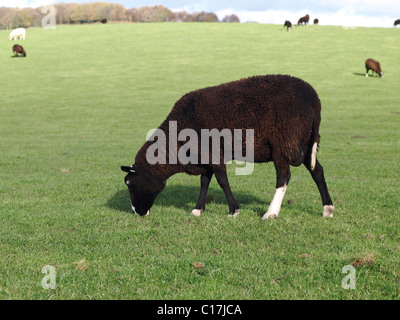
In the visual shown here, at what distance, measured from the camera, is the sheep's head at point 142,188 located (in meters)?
7.78

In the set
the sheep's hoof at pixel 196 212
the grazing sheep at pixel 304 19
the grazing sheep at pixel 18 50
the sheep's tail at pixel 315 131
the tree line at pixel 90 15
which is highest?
the tree line at pixel 90 15

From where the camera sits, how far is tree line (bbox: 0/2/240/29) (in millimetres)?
109600

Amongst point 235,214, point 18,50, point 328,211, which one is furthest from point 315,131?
point 18,50

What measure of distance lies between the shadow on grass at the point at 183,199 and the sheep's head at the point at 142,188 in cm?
43

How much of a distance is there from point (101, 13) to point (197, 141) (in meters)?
123

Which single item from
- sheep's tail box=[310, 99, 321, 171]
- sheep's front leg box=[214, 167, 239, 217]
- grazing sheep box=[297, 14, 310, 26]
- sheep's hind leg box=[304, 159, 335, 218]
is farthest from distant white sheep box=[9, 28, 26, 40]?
sheep's hind leg box=[304, 159, 335, 218]

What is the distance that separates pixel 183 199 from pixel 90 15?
11873 cm

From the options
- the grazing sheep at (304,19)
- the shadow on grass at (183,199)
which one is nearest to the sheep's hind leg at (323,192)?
the shadow on grass at (183,199)

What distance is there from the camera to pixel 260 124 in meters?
7.07

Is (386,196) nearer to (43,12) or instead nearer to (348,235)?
(348,235)

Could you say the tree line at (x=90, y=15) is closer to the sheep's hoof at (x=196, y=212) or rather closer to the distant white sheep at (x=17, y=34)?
the distant white sheep at (x=17, y=34)

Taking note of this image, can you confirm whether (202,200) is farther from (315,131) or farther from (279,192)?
(315,131)

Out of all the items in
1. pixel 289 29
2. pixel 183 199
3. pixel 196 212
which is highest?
pixel 289 29

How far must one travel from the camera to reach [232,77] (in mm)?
38938
